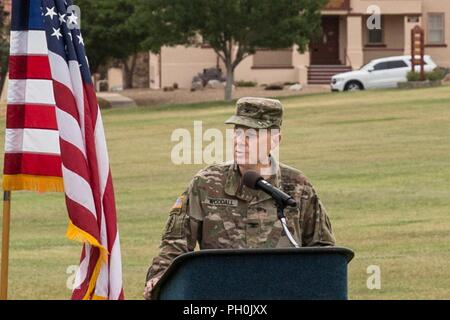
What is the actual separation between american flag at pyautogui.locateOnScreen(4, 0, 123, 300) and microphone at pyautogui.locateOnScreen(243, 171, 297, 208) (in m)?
1.64

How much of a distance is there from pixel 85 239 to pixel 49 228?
41.7ft

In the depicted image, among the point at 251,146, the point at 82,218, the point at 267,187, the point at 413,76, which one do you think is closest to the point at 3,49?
the point at 413,76

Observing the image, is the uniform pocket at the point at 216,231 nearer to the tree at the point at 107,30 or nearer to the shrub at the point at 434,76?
the shrub at the point at 434,76

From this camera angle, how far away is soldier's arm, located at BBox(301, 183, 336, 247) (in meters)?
6.75

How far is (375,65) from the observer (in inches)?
2334

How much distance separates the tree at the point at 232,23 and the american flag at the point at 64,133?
145ft

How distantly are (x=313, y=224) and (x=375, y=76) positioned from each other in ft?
173

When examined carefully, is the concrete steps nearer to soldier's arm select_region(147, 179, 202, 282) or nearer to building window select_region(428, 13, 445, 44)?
building window select_region(428, 13, 445, 44)

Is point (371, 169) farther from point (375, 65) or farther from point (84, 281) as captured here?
point (375, 65)

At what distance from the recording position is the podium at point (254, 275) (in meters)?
5.39

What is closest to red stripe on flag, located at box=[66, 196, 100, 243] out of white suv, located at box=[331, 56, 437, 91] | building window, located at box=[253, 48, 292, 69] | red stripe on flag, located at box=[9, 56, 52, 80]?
red stripe on flag, located at box=[9, 56, 52, 80]

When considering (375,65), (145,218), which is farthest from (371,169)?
(375,65)

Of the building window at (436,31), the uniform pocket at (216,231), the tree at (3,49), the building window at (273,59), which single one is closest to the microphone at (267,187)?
the uniform pocket at (216,231)

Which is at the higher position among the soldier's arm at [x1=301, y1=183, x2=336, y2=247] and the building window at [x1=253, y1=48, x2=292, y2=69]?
the building window at [x1=253, y1=48, x2=292, y2=69]
